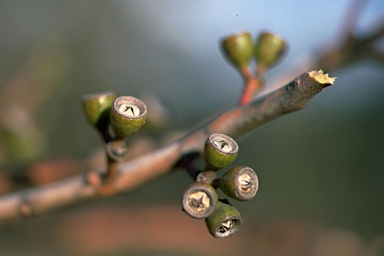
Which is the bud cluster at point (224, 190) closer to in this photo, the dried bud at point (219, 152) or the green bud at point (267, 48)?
the dried bud at point (219, 152)

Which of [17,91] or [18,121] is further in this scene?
[17,91]

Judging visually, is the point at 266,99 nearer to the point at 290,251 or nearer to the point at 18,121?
the point at 290,251

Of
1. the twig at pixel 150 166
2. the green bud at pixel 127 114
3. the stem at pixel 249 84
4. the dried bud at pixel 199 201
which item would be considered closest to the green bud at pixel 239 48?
the stem at pixel 249 84

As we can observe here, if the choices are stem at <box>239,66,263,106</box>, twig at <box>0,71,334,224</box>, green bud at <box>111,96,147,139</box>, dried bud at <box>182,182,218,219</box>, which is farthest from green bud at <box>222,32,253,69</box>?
dried bud at <box>182,182,218,219</box>

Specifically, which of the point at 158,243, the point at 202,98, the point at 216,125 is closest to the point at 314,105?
the point at 202,98

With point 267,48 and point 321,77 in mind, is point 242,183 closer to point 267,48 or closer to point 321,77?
point 321,77

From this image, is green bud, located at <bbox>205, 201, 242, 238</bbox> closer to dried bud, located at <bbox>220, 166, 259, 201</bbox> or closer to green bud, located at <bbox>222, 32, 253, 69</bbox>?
dried bud, located at <bbox>220, 166, 259, 201</bbox>

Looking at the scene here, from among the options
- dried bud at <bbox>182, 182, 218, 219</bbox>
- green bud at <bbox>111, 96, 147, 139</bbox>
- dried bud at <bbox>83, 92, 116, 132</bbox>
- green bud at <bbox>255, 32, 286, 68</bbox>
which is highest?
green bud at <bbox>255, 32, 286, 68</bbox>
